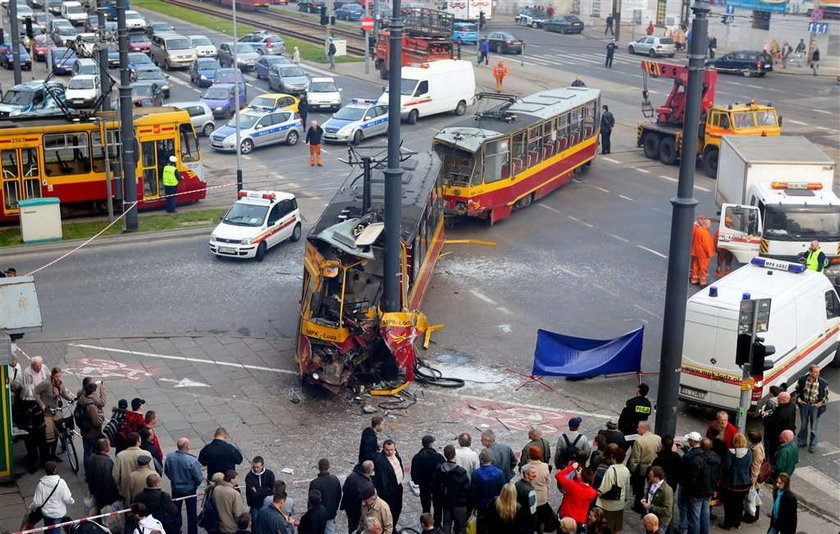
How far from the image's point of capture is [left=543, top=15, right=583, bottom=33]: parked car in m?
79.5

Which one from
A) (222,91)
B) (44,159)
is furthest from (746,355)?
(222,91)

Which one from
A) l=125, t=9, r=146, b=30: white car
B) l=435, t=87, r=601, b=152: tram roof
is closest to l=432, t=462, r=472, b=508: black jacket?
l=435, t=87, r=601, b=152: tram roof

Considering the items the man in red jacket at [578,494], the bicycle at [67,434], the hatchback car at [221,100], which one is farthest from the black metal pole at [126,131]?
the man in red jacket at [578,494]

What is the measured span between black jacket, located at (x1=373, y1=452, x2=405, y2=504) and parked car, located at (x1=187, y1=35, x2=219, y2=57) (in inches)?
1831

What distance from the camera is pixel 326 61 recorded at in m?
61.5

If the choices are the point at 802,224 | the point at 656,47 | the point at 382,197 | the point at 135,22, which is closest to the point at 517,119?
the point at 802,224

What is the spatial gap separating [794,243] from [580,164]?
11329 mm

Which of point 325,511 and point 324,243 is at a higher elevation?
point 324,243

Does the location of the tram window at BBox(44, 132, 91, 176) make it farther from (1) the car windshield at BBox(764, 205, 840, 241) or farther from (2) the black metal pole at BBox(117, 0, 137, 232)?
(1) the car windshield at BBox(764, 205, 840, 241)

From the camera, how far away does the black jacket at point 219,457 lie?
14508mm

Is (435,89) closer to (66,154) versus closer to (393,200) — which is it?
(66,154)

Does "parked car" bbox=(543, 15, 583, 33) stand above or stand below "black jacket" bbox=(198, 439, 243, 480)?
above

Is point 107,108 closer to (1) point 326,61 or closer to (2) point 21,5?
(1) point 326,61

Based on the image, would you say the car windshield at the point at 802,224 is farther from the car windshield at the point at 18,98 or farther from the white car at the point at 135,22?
the white car at the point at 135,22
